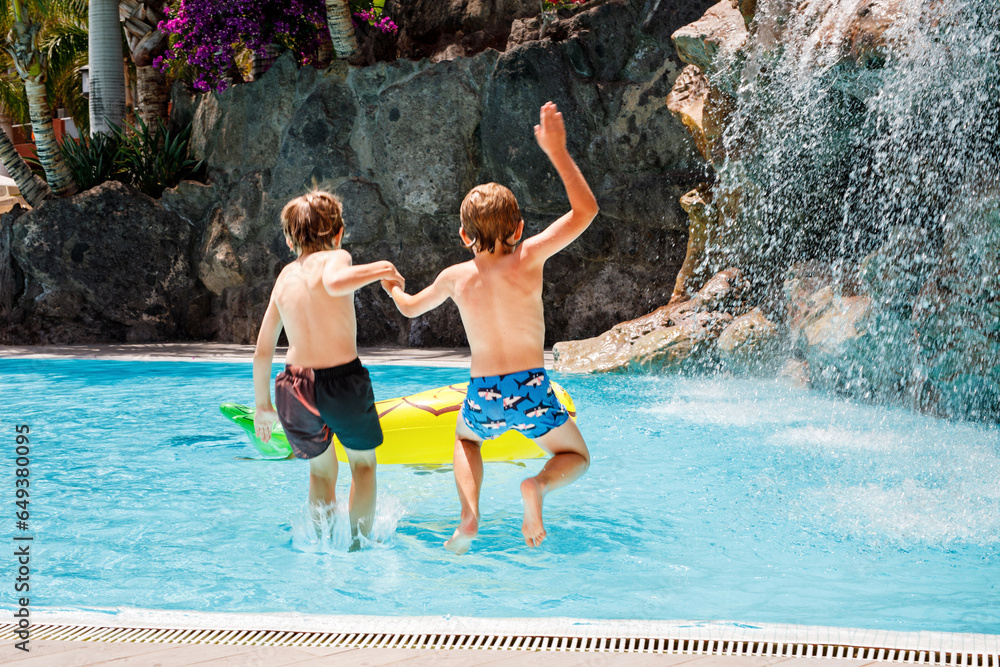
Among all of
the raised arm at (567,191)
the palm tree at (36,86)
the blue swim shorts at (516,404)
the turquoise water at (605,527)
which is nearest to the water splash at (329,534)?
the turquoise water at (605,527)

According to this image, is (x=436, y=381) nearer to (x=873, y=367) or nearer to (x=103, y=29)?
(x=873, y=367)

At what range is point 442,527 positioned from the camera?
456 cm

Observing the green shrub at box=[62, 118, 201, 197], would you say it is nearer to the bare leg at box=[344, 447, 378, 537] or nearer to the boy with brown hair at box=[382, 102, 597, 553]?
the bare leg at box=[344, 447, 378, 537]

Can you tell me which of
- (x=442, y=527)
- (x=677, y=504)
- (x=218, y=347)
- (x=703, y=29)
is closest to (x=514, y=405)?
(x=442, y=527)

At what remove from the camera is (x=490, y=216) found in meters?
3.62

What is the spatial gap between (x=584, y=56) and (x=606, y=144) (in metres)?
1.24

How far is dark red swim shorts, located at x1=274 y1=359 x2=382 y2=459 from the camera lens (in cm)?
381

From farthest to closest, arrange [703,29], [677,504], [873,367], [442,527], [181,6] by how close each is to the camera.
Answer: [181,6] → [703,29] → [873,367] → [677,504] → [442,527]

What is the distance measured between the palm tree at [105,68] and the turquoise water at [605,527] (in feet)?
30.9

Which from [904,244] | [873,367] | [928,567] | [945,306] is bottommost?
[928,567]

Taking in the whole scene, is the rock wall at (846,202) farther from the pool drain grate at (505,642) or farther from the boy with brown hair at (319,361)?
the boy with brown hair at (319,361)

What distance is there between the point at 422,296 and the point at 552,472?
872mm

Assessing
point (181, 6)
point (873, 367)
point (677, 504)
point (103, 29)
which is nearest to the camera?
point (677, 504)

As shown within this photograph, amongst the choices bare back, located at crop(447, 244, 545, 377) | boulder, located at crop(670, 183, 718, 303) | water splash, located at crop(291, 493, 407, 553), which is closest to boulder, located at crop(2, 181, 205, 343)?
boulder, located at crop(670, 183, 718, 303)
